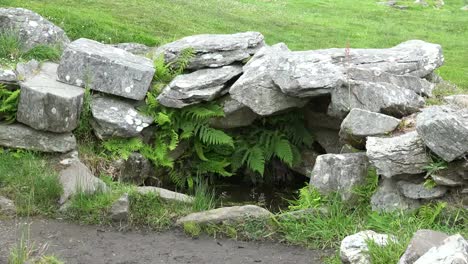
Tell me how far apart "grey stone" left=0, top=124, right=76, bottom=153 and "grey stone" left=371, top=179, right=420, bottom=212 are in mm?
4848

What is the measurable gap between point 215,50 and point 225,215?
3832 millimetres

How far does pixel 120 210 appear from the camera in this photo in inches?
387

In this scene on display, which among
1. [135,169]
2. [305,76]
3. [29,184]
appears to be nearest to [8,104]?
[29,184]

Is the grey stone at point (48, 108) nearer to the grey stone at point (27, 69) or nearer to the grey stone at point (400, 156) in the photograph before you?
the grey stone at point (27, 69)

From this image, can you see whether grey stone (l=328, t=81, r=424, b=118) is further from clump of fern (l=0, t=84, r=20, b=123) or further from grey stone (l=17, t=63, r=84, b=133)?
clump of fern (l=0, t=84, r=20, b=123)

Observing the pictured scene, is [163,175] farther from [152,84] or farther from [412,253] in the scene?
[412,253]

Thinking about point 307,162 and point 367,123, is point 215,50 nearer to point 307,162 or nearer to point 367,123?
point 307,162

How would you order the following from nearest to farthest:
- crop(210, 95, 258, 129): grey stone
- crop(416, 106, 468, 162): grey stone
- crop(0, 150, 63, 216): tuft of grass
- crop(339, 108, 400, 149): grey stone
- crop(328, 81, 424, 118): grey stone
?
crop(416, 106, 468, 162): grey stone → crop(0, 150, 63, 216): tuft of grass → crop(339, 108, 400, 149): grey stone → crop(328, 81, 424, 118): grey stone → crop(210, 95, 258, 129): grey stone

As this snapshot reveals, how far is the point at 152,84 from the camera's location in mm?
12430

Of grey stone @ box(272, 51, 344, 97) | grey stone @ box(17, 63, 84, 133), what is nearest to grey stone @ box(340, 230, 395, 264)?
grey stone @ box(272, 51, 344, 97)

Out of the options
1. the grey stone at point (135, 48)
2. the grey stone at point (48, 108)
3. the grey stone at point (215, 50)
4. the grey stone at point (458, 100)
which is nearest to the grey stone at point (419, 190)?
the grey stone at point (458, 100)

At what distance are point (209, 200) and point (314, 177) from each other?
1567mm

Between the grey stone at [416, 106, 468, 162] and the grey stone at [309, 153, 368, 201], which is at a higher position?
the grey stone at [416, 106, 468, 162]

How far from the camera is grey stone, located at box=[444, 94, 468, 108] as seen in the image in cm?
1172
